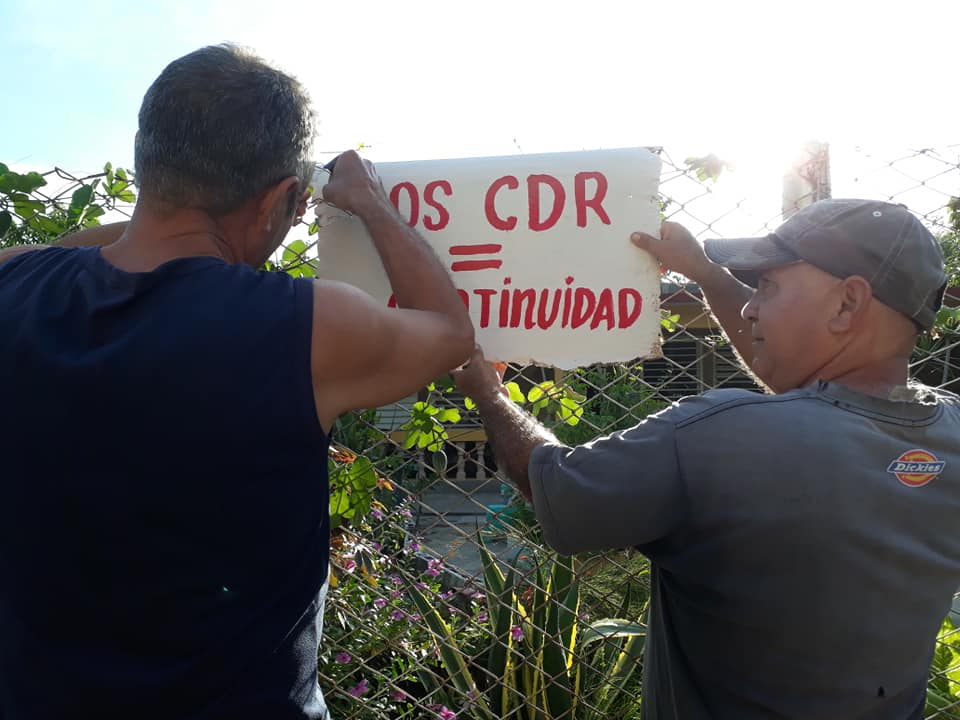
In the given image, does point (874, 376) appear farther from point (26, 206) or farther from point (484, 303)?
point (26, 206)

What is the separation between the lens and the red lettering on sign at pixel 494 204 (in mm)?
1765

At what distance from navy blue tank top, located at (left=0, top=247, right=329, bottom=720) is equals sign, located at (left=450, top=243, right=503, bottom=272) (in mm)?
629

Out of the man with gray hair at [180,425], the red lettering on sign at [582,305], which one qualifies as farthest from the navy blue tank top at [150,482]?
the red lettering on sign at [582,305]

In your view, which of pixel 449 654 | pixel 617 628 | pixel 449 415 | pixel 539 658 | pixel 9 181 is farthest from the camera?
pixel 449 654

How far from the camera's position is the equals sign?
1766 mm

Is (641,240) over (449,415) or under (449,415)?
over

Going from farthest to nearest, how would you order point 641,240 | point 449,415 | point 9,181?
point 449,415 → point 9,181 → point 641,240

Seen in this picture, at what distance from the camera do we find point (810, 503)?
121cm

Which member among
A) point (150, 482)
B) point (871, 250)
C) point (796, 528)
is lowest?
point (796, 528)

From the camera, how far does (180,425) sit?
1.11 meters

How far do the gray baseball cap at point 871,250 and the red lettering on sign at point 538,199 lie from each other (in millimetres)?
445

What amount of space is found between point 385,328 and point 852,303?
83 cm

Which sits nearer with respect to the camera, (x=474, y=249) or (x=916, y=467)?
(x=916, y=467)

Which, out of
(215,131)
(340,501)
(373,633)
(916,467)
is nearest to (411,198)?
(215,131)
